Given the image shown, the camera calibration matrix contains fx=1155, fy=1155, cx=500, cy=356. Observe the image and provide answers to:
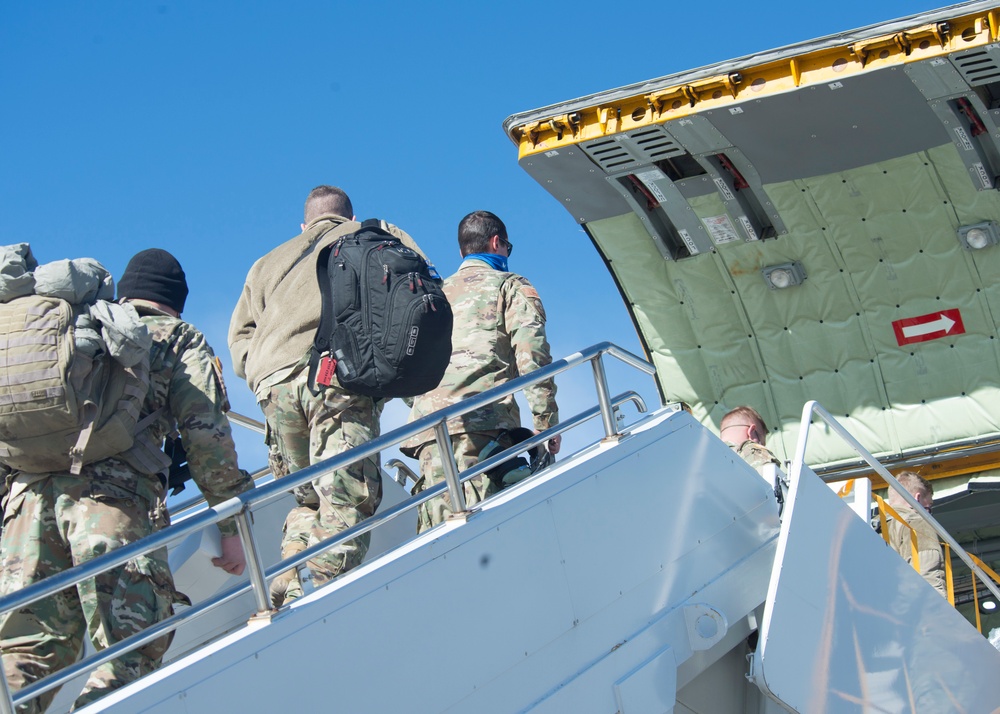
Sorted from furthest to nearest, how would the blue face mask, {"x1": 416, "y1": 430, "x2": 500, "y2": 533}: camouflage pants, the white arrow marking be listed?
the white arrow marking < the blue face mask < {"x1": 416, "y1": 430, "x2": 500, "y2": 533}: camouflage pants

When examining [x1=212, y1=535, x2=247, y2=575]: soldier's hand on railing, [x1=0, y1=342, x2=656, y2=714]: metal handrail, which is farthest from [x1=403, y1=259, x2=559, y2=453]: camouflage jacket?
[x1=212, y1=535, x2=247, y2=575]: soldier's hand on railing

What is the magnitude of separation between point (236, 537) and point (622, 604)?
145cm

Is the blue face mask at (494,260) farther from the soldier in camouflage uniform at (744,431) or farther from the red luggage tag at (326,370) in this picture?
the soldier in camouflage uniform at (744,431)

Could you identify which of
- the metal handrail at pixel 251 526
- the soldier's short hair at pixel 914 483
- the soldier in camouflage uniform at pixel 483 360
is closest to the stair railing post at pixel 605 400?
the metal handrail at pixel 251 526

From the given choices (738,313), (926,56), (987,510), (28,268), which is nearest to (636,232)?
(738,313)

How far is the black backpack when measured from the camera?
4.03m

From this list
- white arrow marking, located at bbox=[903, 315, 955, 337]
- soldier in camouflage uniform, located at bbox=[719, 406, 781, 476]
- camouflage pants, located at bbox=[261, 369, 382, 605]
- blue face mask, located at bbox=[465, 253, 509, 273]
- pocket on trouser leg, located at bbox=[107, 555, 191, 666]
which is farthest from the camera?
white arrow marking, located at bbox=[903, 315, 955, 337]

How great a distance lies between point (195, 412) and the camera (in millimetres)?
4047

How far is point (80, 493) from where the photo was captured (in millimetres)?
3701

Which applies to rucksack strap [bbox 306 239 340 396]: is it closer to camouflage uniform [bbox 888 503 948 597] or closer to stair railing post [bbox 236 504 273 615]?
stair railing post [bbox 236 504 273 615]

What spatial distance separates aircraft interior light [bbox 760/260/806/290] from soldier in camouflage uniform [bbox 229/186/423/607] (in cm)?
309

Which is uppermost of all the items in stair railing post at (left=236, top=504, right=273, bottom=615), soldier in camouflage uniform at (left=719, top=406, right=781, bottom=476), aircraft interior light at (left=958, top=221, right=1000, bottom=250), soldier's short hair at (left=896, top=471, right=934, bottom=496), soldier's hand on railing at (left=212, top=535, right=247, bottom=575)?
aircraft interior light at (left=958, top=221, right=1000, bottom=250)

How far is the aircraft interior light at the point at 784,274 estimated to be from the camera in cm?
705

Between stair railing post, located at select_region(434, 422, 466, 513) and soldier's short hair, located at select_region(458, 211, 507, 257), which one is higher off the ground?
soldier's short hair, located at select_region(458, 211, 507, 257)
